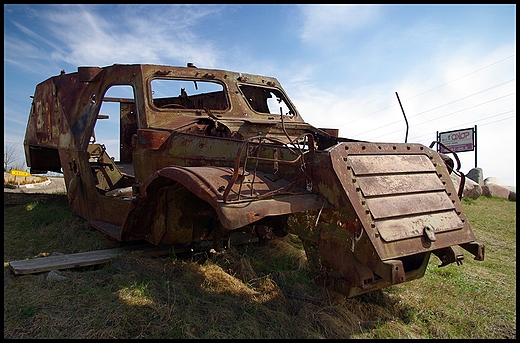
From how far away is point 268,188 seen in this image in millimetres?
2990

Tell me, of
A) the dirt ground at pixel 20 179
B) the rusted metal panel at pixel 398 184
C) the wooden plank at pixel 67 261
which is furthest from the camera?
the dirt ground at pixel 20 179

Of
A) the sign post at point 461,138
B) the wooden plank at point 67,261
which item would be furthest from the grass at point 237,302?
the sign post at point 461,138

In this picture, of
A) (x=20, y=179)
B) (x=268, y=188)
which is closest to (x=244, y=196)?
(x=268, y=188)

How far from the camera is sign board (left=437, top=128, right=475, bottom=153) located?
15.3m

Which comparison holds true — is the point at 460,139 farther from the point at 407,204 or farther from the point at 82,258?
the point at 82,258

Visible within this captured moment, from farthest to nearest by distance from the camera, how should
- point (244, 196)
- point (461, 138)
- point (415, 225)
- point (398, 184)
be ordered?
1. point (461, 138)
2. point (398, 184)
3. point (415, 225)
4. point (244, 196)

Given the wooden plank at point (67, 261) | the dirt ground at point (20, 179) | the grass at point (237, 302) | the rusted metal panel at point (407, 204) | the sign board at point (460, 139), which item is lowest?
the grass at point (237, 302)

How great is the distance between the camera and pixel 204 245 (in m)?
4.84

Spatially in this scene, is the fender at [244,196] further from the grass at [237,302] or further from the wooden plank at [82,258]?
the wooden plank at [82,258]

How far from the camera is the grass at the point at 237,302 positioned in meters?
2.86

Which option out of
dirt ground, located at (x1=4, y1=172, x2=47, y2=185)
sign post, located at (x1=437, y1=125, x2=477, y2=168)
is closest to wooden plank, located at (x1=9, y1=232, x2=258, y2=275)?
dirt ground, located at (x1=4, y1=172, x2=47, y2=185)

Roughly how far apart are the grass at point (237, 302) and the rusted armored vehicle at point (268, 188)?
310 mm

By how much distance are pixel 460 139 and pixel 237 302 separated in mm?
14668

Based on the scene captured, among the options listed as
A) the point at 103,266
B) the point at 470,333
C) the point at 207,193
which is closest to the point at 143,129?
the point at 103,266
